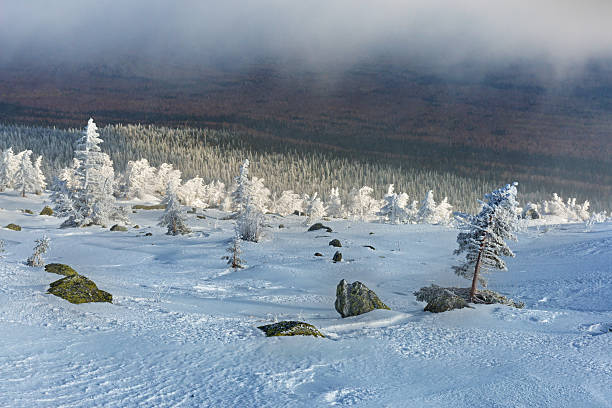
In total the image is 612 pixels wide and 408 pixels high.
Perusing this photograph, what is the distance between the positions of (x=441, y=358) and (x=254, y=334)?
4.06 m

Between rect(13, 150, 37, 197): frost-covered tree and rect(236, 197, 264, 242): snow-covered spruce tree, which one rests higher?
rect(13, 150, 37, 197): frost-covered tree

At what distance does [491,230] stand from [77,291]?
13.1 metres

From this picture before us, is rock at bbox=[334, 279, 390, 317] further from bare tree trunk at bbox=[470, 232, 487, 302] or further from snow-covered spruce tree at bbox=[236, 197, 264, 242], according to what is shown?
snow-covered spruce tree at bbox=[236, 197, 264, 242]

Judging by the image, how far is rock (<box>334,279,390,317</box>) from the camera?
12.6 metres

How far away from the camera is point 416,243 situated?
33.5 m

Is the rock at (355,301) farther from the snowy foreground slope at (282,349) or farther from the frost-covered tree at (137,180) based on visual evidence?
the frost-covered tree at (137,180)

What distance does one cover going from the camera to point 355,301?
12727mm

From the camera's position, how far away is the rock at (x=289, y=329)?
927 cm

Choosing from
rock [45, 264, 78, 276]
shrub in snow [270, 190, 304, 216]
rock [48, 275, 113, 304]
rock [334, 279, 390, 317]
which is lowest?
shrub in snow [270, 190, 304, 216]

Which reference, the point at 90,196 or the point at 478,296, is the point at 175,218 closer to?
the point at 90,196

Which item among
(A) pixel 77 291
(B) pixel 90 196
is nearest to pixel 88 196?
(B) pixel 90 196

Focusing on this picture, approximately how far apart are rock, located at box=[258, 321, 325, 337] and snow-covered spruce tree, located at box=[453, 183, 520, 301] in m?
7.63

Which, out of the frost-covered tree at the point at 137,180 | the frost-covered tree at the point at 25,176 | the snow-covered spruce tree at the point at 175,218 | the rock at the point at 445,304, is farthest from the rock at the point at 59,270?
the frost-covered tree at the point at 137,180

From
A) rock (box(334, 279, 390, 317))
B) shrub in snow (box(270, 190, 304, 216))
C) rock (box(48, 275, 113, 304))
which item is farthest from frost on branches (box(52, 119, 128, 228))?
shrub in snow (box(270, 190, 304, 216))
